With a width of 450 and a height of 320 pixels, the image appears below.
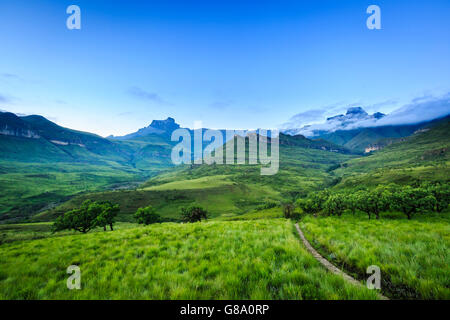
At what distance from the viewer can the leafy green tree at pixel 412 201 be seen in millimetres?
35062

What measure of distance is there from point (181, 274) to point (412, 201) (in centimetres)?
4894

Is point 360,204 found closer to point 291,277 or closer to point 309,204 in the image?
point 309,204

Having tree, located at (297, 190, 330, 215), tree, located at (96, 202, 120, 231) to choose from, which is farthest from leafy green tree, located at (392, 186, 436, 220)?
tree, located at (96, 202, 120, 231)

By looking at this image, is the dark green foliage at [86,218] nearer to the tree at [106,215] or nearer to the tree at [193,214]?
the tree at [106,215]

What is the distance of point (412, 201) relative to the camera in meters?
35.0

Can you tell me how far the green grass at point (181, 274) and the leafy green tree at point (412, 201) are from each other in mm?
43191

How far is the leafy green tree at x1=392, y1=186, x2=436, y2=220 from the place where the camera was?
35062mm

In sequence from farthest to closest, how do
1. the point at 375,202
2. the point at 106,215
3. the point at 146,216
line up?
1. the point at 146,216
2. the point at 106,215
3. the point at 375,202

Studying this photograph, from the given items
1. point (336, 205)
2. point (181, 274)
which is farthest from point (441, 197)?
point (181, 274)

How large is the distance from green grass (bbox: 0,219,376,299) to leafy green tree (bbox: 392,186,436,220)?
142 ft

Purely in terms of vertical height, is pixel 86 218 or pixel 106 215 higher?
pixel 106 215

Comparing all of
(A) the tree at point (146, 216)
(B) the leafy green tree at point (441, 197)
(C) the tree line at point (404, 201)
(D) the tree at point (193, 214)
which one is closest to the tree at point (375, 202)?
(C) the tree line at point (404, 201)
